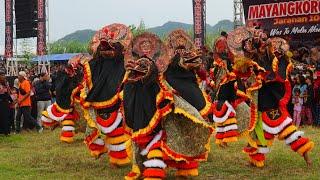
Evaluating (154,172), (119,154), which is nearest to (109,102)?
(119,154)

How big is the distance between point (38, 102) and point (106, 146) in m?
6.55

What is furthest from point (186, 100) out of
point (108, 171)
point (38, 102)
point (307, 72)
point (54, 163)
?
point (38, 102)

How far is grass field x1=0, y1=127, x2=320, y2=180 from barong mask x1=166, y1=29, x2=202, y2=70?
150 centimetres

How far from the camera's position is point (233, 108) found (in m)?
9.98

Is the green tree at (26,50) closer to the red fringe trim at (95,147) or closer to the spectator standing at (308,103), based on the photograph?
the spectator standing at (308,103)

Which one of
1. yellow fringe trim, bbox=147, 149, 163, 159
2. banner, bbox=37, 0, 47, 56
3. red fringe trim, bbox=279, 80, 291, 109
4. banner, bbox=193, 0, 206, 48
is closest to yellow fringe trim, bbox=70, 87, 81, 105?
red fringe trim, bbox=279, 80, 291, 109

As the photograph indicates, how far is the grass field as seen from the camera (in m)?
7.85

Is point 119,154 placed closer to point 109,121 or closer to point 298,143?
point 109,121

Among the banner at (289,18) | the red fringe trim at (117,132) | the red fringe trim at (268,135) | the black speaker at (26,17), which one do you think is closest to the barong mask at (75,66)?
the red fringe trim at (117,132)

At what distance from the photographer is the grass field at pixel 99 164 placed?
25.7 feet

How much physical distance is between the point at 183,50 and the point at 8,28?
67.7ft

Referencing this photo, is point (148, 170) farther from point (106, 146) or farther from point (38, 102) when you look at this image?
point (38, 102)

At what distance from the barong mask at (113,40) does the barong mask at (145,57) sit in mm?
1263

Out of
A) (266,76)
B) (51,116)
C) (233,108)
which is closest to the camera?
(266,76)
